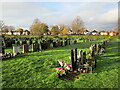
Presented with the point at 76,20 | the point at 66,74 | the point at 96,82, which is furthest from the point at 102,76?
the point at 76,20

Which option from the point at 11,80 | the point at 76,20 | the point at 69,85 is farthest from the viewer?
the point at 76,20

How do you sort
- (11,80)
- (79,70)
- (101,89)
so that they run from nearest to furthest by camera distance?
1. (101,89)
2. (11,80)
3. (79,70)

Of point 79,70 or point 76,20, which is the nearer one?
point 79,70

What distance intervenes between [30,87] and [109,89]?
11.4 feet

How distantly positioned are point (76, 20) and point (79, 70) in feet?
210

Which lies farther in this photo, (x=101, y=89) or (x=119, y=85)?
(x=119, y=85)

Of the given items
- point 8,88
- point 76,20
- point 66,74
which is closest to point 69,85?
point 66,74

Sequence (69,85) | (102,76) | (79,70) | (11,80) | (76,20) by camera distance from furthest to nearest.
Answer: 1. (76,20)
2. (79,70)
3. (102,76)
4. (11,80)
5. (69,85)

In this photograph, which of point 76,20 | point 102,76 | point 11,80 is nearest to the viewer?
point 11,80

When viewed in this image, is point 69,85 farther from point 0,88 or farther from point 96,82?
point 0,88

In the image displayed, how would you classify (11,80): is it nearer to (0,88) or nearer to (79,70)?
(0,88)

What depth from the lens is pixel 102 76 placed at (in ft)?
17.8

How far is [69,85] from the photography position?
450cm

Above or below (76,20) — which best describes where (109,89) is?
below
